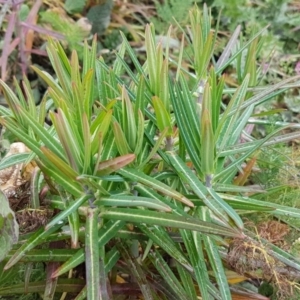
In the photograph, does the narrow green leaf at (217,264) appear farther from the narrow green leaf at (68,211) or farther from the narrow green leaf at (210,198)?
the narrow green leaf at (68,211)

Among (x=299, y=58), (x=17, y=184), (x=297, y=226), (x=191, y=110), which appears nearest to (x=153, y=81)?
(x=191, y=110)

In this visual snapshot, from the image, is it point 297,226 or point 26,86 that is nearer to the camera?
point 26,86

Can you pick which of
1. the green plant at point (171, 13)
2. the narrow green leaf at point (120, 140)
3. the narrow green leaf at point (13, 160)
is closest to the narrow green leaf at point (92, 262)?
the narrow green leaf at point (120, 140)

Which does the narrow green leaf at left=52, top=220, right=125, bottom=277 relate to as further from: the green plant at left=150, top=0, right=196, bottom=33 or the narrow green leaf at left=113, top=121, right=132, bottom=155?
the green plant at left=150, top=0, right=196, bottom=33

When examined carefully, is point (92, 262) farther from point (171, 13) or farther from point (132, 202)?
point (171, 13)

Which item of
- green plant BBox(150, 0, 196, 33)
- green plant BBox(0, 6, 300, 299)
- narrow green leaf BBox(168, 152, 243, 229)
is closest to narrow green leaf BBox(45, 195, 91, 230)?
green plant BBox(0, 6, 300, 299)

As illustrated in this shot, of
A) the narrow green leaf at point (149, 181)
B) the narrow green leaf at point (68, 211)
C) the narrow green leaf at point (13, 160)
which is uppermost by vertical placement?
the narrow green leaf at point (149, 181)

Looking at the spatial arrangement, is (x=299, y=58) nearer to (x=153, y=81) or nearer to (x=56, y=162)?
(x=153, y=81)

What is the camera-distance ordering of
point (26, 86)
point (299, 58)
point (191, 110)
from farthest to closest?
point (299, 58) → point (26, 86) → point (191, 110)
